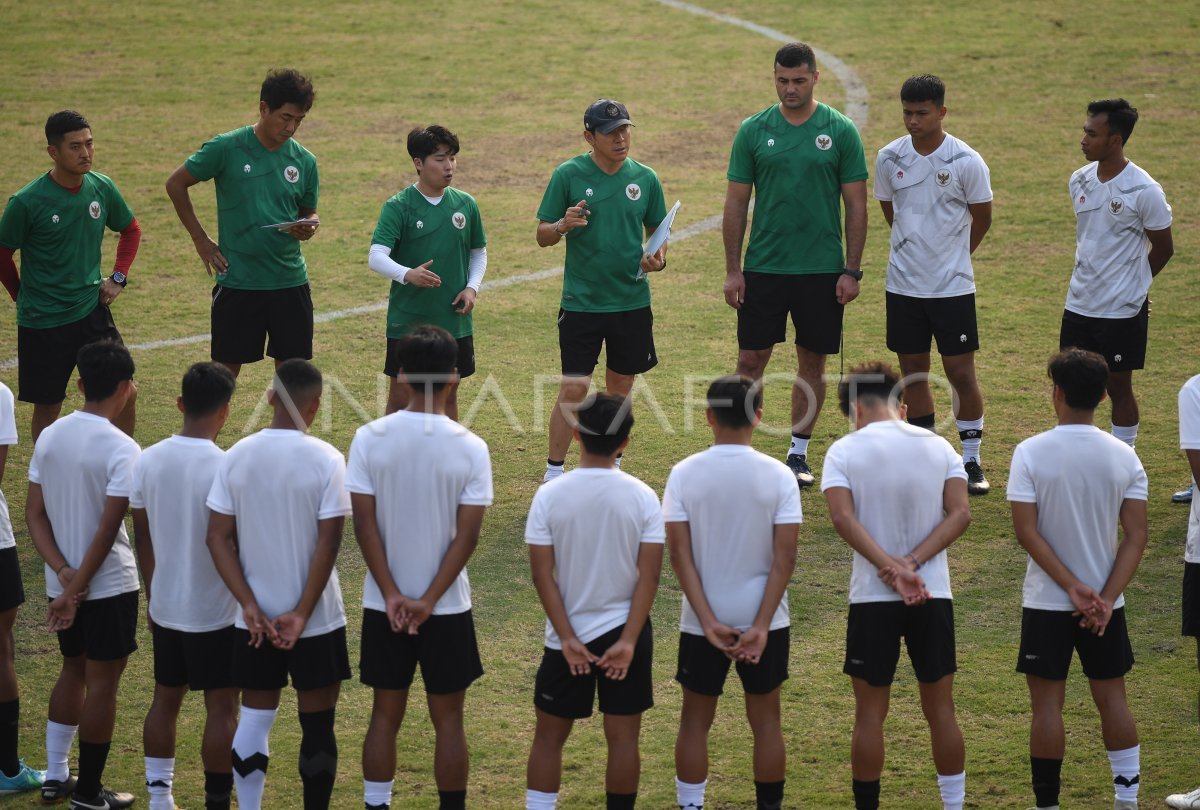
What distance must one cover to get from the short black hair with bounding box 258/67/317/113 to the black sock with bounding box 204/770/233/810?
4.00 m

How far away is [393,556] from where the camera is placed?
5062 millimetres

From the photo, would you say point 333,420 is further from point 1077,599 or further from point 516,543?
point 1077,599

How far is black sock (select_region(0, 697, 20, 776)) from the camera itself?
545 cm

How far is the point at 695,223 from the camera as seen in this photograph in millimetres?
13781

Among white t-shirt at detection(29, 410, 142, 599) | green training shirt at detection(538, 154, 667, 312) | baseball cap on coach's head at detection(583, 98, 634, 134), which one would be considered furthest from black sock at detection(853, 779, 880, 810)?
→ baseball cap on coach's head at detection(583, 98, 634, 134)

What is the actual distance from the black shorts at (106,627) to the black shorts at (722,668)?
2076mm

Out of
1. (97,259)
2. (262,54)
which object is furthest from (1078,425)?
(262,54)

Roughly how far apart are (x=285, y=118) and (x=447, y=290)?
1355 millimetres

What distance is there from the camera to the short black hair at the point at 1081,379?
518 cm

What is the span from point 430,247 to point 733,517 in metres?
3.31

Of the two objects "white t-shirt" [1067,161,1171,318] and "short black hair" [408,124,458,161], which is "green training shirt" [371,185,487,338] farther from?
"white t-shirt" [1067,161,1171,318]

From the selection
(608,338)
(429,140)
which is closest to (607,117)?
(429,140)

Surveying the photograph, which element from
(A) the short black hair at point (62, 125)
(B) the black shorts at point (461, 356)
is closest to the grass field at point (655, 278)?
(B) the black shorts at point (461, 356)

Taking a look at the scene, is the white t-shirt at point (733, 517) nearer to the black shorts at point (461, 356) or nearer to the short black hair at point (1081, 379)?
the short black hair at point (1081, 379)
